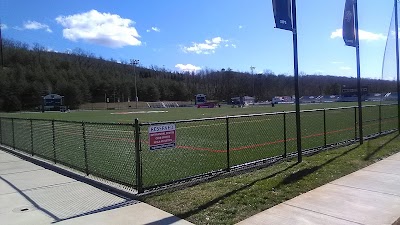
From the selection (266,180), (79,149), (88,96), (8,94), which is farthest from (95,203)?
(88,96)

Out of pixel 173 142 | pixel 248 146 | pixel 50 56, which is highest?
pixel 50 56

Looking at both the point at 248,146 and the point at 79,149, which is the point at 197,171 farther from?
the point at 79,149

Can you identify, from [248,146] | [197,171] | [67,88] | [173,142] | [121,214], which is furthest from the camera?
[67,88]

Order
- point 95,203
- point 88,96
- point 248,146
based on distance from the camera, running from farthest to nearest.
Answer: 1. point 88,96
2. point 248,146
3. point 95,203

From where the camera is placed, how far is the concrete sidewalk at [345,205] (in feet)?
16.8

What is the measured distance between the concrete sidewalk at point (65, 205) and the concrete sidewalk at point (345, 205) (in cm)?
152

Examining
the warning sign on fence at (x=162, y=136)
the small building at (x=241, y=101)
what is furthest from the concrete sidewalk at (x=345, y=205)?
the small building at (x=241, y=101)

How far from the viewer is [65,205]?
242 inches

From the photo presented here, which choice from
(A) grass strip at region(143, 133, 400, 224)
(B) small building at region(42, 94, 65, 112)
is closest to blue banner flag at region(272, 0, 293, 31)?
(A) grass strip at region(143, 133, 400, 224)

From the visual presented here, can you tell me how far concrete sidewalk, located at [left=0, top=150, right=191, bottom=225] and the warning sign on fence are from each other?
3.69 feet

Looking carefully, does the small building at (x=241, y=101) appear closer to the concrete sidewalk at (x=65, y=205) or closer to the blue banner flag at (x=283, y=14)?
the blue banner flag at (x=283, y=14)

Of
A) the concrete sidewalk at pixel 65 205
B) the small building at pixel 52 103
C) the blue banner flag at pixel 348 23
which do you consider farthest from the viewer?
the small building at pixel 52 103

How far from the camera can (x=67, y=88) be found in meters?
147

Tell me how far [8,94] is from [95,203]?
462ft
